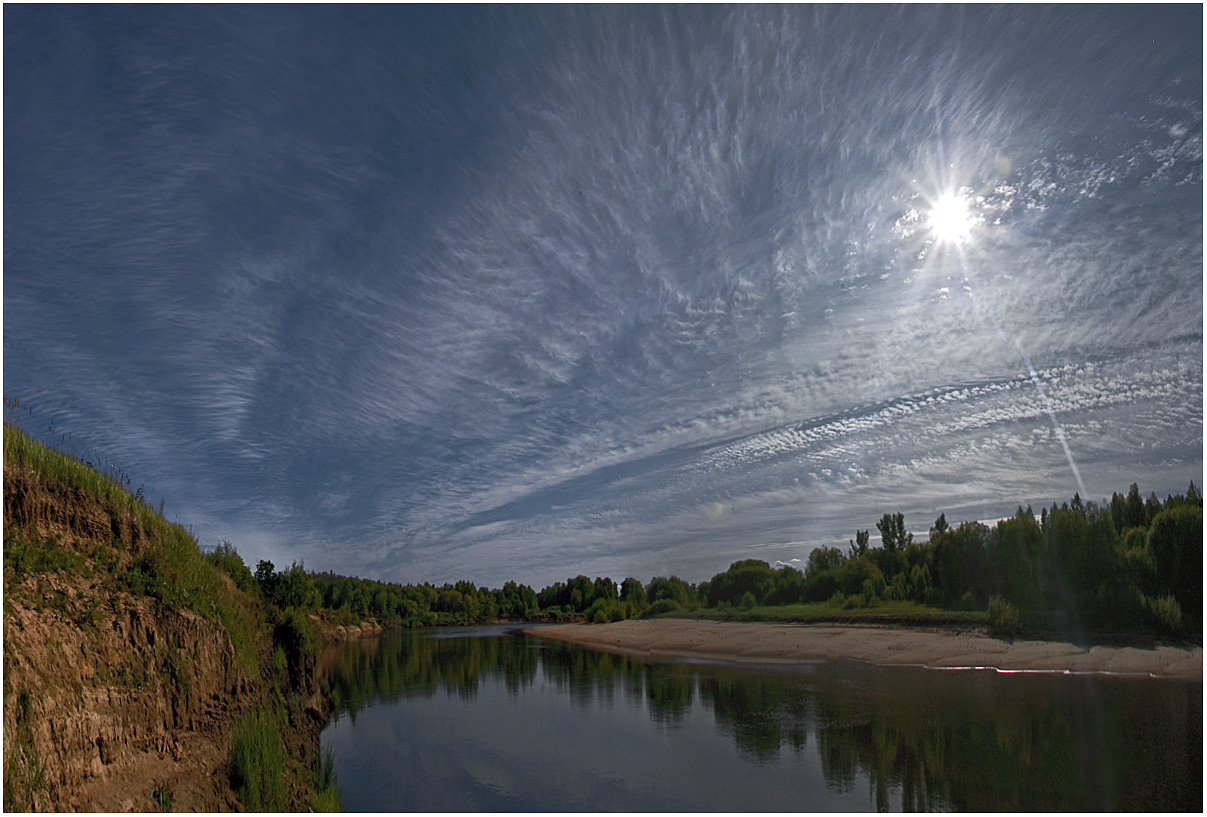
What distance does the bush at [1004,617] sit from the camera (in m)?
38.8

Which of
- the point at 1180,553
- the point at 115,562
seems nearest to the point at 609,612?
the point at 1180,553

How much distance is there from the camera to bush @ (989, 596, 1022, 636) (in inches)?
1529

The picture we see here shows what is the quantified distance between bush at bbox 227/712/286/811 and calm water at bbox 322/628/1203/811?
442 cm

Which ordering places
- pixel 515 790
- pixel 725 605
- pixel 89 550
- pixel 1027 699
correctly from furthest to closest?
pixel 725 605
pixel 1027 699
pixel 515 790
pixel 89 550

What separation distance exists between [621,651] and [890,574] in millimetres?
31875

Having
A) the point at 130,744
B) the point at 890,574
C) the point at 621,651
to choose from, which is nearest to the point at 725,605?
the point at 890,574

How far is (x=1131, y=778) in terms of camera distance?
49.1 ft

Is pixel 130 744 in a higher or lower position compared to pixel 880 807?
higher

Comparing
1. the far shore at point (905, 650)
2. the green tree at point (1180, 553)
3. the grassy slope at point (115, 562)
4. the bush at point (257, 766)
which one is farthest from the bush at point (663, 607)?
the bush at point (257, 766)

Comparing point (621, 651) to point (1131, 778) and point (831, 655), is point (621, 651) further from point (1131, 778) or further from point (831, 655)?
point (1131, 778)

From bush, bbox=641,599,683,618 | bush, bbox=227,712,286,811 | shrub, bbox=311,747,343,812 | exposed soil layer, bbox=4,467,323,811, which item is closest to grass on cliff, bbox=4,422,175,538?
exposed soil layer, bbox=4,467,323,811

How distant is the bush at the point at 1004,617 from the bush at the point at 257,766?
44.0 m

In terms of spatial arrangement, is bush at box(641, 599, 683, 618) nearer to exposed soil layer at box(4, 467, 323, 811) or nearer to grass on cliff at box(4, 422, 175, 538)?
exposed soil layer at box(4, 467, 323, 811)

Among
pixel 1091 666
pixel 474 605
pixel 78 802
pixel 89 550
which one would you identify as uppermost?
pixel 89 550
